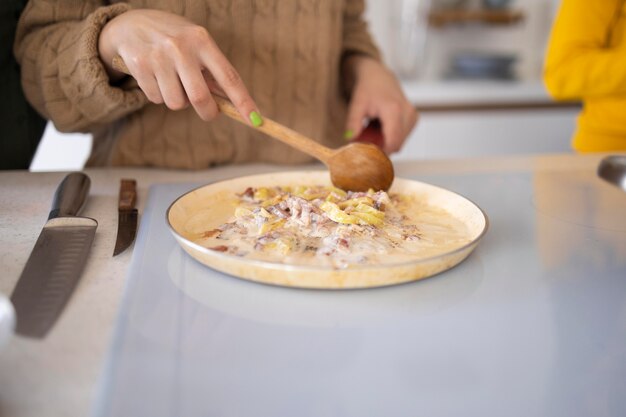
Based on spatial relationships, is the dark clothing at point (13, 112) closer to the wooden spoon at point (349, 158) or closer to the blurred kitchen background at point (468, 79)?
the wooden spoon at point (349, 158)

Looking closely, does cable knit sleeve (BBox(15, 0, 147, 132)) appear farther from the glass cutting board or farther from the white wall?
the white wall

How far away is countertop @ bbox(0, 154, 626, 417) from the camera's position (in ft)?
1.53

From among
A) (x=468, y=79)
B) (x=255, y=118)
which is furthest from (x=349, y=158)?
(x=468, y=79)

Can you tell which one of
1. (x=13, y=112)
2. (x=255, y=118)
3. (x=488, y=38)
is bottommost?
(x=488, y=38)

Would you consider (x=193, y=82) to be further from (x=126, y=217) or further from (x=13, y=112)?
(x=13, y=112)

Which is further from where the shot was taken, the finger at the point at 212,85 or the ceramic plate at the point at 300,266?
the finger at the point at 212,85

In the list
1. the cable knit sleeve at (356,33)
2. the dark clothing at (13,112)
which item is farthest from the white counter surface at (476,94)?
the dark clothing at (13,112)

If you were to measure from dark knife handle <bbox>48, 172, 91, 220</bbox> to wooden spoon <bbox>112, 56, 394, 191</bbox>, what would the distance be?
0.16 metres

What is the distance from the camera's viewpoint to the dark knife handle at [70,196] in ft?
2.50

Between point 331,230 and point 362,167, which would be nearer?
point 331,230

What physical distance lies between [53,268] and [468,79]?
8.71 ft

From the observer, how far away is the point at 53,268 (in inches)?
24.9

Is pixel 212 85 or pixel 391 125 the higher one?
pixel 212 85

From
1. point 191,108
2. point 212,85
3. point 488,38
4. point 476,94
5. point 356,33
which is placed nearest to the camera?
point 212,85
